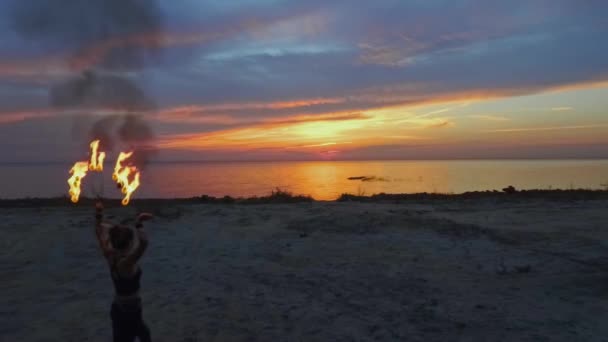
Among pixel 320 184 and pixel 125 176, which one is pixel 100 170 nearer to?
pixel 125 176

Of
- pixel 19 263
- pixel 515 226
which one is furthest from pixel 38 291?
pixel 515 226

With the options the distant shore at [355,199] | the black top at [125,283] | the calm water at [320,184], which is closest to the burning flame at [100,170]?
the black top at [125,283]

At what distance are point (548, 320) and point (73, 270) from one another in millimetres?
10743

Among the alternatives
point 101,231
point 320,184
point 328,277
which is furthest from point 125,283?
point 320,184

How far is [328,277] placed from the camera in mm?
10688

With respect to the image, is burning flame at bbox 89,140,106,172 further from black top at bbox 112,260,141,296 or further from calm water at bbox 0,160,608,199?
calm water at bbox 0,160,608,199

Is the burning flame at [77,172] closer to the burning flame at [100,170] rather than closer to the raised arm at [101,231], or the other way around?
the burning flame at [100,170]

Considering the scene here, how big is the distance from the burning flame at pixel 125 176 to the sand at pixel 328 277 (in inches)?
95.8

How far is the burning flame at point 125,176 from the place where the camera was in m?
8.05

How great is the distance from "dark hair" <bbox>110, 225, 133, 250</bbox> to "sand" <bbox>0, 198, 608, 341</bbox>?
96.0 inches

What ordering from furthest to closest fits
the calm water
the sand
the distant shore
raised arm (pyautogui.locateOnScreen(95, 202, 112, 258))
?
the calm water, the distant shore, the sand, raised arm (pyautogui.locateOnScreen(95, 202, 112, 258))

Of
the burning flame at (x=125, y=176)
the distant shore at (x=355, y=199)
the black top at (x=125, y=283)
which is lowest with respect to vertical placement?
the black top at (x=125, y=283)

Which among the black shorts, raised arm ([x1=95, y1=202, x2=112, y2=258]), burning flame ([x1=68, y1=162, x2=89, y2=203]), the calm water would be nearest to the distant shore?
the calm water

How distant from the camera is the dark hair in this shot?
5.74 meters
